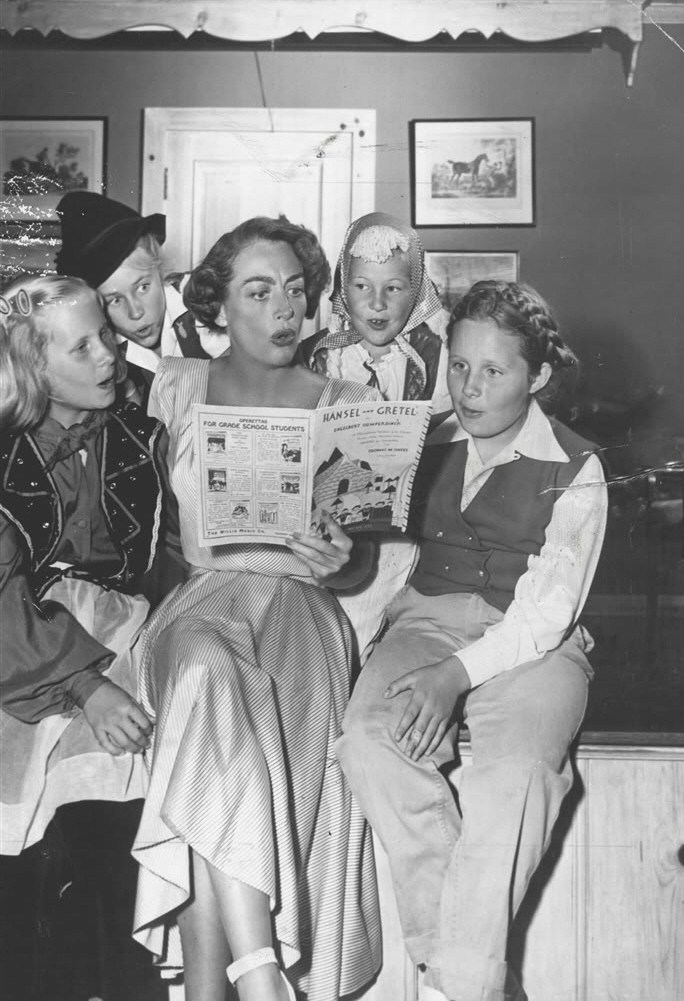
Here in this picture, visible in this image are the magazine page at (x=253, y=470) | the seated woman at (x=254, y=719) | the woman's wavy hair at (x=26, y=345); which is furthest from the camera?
the woman's wavy hair at (x=26, y=345)

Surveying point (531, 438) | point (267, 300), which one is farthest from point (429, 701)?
point (267, 300)

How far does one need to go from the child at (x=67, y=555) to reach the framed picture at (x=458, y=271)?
0.53m

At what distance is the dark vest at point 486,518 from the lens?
1432 millimetres

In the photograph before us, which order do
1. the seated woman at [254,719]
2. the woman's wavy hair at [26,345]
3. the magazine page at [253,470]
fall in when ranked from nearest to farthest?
the seated woman at [254,719] < the magazine page at [253,470] < the woman's wavy hair at [26,345]

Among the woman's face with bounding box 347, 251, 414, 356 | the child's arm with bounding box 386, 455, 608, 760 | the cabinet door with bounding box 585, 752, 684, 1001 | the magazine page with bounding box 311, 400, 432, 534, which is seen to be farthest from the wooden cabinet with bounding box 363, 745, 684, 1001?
the woman's face with bounding box 347, 251, 414, 356

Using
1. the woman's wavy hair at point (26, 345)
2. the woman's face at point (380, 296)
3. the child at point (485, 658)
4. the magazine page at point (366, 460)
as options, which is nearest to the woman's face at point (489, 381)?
the child at point (485, 658)

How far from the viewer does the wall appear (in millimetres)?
1503

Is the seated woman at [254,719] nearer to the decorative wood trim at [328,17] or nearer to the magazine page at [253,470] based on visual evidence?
the magazine page at [253,470]

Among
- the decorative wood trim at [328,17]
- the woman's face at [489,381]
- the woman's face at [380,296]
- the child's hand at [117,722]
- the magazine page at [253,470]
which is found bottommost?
the child's hand at [117,722]

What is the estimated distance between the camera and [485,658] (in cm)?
135

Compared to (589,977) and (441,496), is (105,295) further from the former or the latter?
(589,977)

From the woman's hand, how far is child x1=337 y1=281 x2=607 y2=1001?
0.16 m

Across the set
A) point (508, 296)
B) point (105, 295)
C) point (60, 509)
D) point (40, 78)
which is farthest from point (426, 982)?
point (40, 78)

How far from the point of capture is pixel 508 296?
1.47 m
